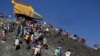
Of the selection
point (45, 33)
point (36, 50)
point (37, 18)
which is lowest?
point (36, 50)

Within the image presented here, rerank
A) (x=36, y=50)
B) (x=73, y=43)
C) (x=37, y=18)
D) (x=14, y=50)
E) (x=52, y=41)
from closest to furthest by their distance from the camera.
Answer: (x=36, y=50)
(x=14, y=50)
(x=52, y=41)
(x=73, y=43)
(x=37, y=18)

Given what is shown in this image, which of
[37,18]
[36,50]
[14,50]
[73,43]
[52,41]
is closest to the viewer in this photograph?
[36,50]

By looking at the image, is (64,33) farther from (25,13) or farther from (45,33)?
(25,13)

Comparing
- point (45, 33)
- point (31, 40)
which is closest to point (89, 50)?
point (45, 33)

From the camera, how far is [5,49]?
56375 millimetres

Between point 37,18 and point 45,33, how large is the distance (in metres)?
14.2

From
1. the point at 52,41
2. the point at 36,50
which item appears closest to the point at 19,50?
the point at 36,50

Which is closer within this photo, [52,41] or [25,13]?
[52,41]

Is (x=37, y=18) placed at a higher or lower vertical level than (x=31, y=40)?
higher

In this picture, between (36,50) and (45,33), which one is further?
(45,33)

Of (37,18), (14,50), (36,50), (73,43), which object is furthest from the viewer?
(37,18)

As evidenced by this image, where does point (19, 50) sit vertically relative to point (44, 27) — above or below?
below

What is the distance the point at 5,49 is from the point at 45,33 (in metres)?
10.5

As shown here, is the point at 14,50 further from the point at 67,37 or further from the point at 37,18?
the point at 37,18
